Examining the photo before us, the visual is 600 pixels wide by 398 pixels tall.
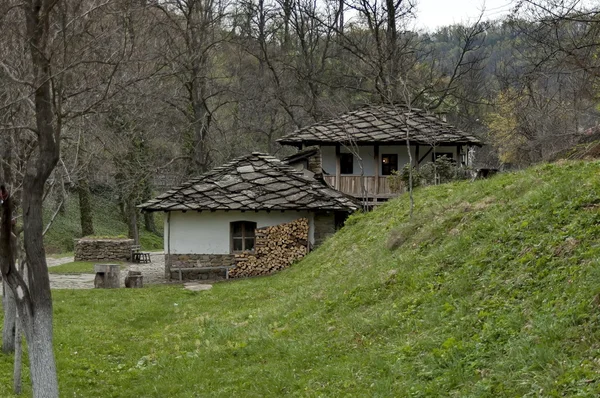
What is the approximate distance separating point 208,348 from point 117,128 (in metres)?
23.0

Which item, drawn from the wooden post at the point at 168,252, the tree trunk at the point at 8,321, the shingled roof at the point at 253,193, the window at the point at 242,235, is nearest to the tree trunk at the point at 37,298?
the tree trunk at the point at 8,321

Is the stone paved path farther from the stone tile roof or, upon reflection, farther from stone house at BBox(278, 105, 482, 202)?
stone house at BBox(278, 105, 482, 202)

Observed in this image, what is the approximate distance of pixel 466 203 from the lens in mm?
11875

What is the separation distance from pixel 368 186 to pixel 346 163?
285cm

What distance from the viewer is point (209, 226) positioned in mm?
20734

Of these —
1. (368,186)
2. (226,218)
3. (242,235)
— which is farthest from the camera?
(368,186)

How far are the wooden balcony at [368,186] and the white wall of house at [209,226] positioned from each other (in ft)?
16.3

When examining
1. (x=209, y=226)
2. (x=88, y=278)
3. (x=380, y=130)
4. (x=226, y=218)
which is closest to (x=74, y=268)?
(x=88, y=278)

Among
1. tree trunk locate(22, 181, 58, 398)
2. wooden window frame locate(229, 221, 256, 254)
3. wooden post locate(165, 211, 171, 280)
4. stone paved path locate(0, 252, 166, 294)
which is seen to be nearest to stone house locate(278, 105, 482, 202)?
wooden window frame locate(229, 221, 256, 254)

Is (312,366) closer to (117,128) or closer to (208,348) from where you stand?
(208,348)

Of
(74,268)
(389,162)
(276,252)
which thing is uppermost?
(389,162)

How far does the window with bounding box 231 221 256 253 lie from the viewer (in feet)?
68.4

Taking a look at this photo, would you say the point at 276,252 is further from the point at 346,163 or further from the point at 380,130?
the point at 346,163

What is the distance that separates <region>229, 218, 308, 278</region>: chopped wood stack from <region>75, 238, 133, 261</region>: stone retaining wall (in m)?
9.14
